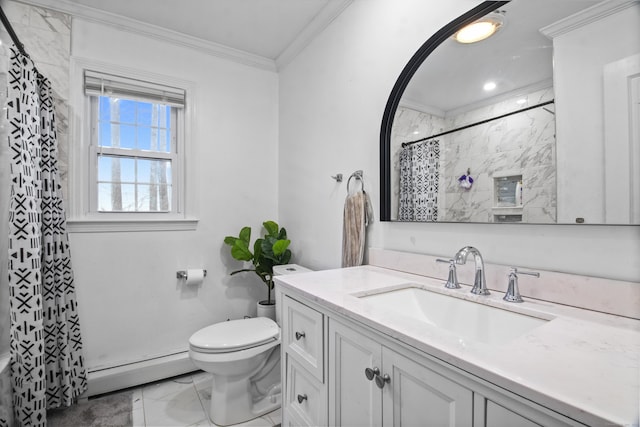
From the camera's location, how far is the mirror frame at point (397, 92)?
4.14 feet

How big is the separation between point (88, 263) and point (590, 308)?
8.56 feet

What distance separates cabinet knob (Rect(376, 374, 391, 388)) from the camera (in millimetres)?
804

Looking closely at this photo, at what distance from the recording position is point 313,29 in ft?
7.12

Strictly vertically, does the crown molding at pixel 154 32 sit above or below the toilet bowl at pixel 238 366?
above

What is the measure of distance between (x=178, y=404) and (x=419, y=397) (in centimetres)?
179

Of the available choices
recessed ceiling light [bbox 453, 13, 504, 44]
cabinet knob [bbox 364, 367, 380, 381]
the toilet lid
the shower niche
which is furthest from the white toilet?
recessed ceiling light [bbox 453, 13, 504, 44]

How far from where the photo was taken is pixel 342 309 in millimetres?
938

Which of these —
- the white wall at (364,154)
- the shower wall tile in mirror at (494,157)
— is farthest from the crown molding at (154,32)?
the shower wall tile in mirror at (494,157)

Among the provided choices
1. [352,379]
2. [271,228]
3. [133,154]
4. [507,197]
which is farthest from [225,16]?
[352,379]

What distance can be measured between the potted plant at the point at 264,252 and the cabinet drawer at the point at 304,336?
3.18 feet

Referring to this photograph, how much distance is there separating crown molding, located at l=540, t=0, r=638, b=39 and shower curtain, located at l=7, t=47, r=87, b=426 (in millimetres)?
2348

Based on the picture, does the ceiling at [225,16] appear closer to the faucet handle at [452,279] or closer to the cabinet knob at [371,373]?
the faucet handle at [452,279]

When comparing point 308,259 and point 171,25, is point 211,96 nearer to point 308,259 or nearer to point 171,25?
point 171,25

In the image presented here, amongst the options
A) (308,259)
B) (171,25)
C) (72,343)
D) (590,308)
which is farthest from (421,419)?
(171,25)
